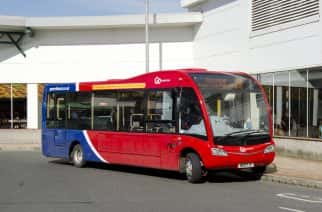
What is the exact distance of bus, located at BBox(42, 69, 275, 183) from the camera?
14578 mm

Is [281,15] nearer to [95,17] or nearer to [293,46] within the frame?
[293,46]

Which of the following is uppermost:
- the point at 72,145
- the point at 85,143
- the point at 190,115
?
the point at 190,115

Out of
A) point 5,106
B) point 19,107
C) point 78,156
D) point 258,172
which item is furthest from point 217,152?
point 5,106

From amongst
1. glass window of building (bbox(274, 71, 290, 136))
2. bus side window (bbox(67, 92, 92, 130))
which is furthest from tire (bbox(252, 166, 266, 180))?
glass window of building (bbox(274, 71, 290, 136))

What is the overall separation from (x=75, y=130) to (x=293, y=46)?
781 centimetres

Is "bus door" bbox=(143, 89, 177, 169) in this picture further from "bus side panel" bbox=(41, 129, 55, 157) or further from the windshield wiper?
"bus side panel" bbox=(41, 129, 55, 157)

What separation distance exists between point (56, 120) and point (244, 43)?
8178 mm

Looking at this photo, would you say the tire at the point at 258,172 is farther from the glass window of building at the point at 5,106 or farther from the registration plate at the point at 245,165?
the glass window of building at the point at 5,106

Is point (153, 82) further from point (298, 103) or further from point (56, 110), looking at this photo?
point (298, 103)

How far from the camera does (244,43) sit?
2430 centimetres

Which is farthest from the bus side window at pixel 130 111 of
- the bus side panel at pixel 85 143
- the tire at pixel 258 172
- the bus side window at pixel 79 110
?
the tire at pixel 258 172

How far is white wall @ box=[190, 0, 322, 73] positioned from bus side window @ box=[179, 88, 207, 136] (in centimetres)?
617

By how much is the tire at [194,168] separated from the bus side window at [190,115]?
22.4 inches

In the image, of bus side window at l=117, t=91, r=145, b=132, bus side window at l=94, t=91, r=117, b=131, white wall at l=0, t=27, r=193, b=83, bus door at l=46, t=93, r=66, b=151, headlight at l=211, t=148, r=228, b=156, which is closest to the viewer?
headlight at l=211, t=148, r=228, b=156
